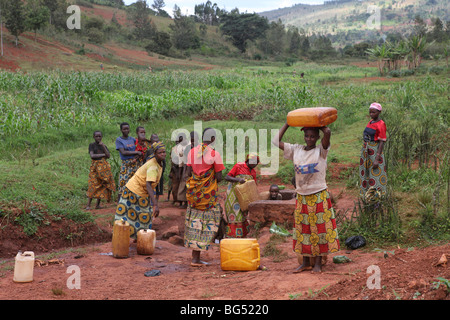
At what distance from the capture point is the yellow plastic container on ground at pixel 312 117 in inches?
175

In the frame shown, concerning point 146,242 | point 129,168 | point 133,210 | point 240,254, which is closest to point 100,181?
point 129,168

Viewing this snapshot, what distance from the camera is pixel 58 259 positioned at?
5.80 m

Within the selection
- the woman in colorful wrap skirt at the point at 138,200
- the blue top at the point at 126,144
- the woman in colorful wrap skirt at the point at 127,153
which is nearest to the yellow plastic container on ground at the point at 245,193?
the woman in colorful wrap skirt at the point at 138,200

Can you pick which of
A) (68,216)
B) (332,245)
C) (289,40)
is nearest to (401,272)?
(332,245)

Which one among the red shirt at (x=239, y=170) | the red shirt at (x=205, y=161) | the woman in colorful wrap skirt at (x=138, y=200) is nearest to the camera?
the red shirt at (x=205, y=161)

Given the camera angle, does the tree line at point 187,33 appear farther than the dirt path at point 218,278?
Yes

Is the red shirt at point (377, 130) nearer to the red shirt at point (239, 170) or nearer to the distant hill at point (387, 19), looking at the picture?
the red shirt at point (239, 170)

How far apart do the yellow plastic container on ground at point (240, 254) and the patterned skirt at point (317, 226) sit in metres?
0.59

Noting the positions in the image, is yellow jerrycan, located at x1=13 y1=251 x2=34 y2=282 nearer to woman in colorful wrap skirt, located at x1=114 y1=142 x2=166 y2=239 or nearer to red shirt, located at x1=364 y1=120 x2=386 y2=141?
woman in colorful wrap skirt, located at x1=114 y1=142 x2=166 y2=239

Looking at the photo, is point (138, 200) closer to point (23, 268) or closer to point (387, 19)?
point (23, 268)

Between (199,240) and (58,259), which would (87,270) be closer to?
(58,259)

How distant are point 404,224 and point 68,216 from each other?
15.6 feet

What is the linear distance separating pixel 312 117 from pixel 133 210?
9.31ft
